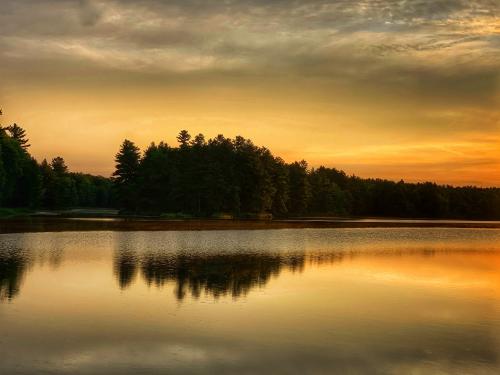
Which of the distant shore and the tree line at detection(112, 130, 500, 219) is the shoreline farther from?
the tree line at detection(112, 130, 500, 219)

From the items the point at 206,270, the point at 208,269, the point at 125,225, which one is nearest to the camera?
the point at 206,270

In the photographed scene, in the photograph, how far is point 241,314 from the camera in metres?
19.9

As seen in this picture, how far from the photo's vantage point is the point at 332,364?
1383cm

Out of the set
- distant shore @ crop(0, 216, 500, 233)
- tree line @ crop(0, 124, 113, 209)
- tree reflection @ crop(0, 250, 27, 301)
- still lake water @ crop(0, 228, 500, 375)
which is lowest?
still lake water @ crop(0, 228, 500, 375)

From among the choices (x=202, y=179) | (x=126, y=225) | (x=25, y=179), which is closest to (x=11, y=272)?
(x=126, y=225)

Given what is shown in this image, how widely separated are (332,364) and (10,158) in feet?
348

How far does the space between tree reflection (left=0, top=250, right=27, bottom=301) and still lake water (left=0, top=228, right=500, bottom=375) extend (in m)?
0.09

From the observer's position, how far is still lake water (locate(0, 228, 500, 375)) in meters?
14.0

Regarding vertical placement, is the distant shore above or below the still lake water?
above

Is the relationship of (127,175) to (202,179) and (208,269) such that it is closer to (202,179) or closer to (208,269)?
(202,179)

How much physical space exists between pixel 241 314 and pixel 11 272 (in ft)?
49.7

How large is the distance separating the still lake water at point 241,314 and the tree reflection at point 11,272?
90mm

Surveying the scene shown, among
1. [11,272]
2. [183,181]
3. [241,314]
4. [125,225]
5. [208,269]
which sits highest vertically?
[183,181]

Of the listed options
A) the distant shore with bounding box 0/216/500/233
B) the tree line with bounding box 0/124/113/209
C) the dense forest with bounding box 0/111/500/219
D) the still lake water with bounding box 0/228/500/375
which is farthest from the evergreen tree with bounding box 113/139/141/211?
the still lake water with bounding box 0/228/500/375
